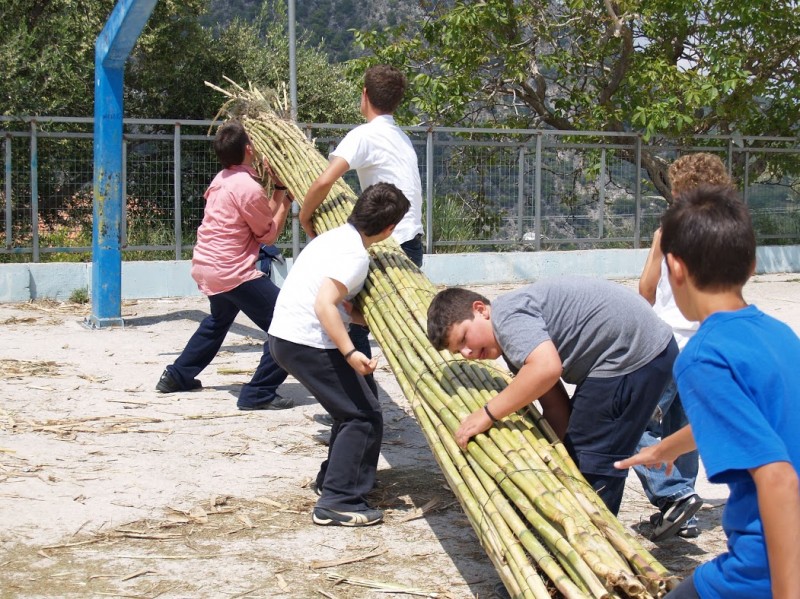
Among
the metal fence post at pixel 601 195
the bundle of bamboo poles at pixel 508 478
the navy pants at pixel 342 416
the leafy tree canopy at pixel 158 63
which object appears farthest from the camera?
the metal fence post at pixel 601 195

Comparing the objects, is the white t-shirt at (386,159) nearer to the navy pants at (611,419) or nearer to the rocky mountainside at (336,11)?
the navy pants at (611,419)

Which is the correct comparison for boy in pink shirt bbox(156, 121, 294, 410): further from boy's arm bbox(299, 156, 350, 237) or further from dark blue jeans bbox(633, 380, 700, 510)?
dark blue jeans bbox(633, 380, 700, 510)

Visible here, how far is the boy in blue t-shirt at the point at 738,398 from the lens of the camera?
1.93m

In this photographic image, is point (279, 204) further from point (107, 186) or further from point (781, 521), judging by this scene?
point (781, 521)

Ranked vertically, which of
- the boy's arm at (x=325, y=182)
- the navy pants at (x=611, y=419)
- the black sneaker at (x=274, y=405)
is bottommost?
the black sneaker at (x=274, y=405)

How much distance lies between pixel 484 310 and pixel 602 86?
12.8 metres

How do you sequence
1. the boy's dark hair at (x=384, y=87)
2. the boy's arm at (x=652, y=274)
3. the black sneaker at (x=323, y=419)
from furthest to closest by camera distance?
the black sneaker at (x=323, y=419) < the boy's dark hair at (x=384, y=87) < the boy's arm at (x=652, y=274)

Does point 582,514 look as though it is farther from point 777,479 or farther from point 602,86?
point 602,86

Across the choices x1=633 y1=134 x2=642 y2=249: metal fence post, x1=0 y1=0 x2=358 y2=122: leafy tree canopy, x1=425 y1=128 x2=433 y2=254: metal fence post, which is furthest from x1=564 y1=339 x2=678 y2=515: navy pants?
x1=633 y1=134 x2=642 y2=249: metal fence post

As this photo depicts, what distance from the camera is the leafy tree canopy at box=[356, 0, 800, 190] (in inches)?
553

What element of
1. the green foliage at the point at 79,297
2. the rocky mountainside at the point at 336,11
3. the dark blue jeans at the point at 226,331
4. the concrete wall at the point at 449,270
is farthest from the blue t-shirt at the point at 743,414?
the rocky mountainside at the point at 336,11

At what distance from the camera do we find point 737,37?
49.7 ft

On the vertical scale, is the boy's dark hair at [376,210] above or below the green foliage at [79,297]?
above

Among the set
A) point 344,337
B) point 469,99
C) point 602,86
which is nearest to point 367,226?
point 344,337
